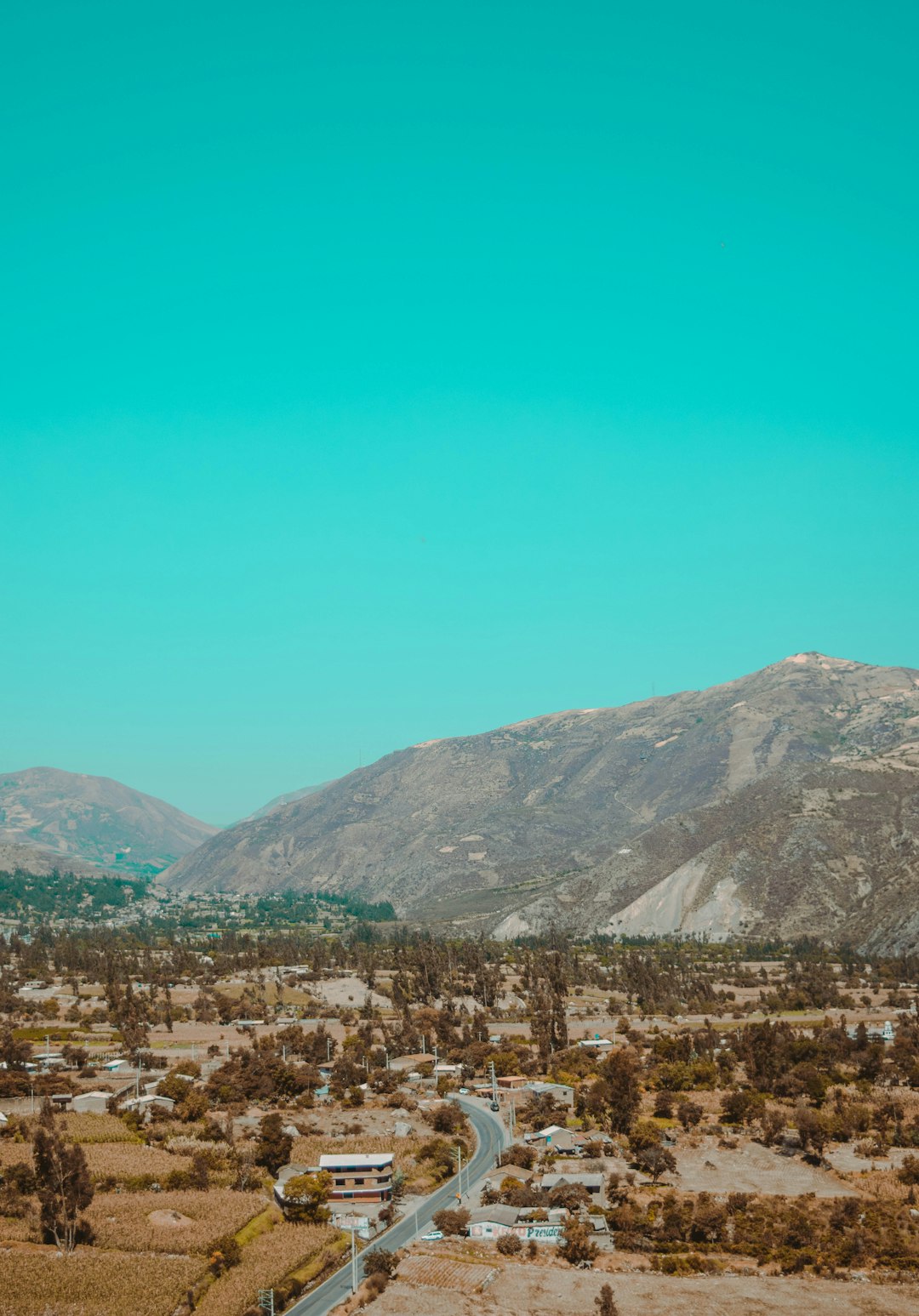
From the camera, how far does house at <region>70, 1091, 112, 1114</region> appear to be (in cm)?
7931

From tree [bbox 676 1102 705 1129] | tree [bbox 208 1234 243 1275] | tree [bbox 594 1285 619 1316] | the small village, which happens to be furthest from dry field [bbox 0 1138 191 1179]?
tree [bbox 676 1102 705 1129]

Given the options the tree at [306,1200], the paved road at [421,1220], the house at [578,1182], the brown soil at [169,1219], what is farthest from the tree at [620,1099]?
the brown soil at [169,1219]

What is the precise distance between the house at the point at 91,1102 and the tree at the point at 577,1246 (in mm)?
40078

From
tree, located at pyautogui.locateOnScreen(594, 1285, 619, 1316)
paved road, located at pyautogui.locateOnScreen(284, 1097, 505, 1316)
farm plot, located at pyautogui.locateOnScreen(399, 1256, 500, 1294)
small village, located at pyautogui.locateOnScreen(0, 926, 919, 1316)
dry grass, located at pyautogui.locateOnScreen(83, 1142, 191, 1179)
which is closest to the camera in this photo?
tree, located at pyautogui.locateOnScreen(594, 1285, 619, 1316)

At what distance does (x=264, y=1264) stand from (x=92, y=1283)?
6.61 metres

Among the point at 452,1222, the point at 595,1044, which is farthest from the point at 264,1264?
the point at 595,1044

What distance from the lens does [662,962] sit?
524 feet

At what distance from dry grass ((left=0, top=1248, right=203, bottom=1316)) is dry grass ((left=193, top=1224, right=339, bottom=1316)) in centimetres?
130

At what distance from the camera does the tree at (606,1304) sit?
133 ft

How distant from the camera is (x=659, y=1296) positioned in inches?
1738

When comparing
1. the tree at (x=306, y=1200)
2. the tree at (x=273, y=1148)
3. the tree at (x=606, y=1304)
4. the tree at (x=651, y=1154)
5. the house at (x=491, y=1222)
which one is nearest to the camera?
the tree at (x=606, y=1304)

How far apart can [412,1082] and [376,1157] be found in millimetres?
32020

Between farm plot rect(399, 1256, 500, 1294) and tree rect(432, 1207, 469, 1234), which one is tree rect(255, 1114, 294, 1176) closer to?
tree rect(432, 1207, 469, 1234)

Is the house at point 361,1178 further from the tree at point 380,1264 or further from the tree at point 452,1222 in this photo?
the tree at point 380,1264
